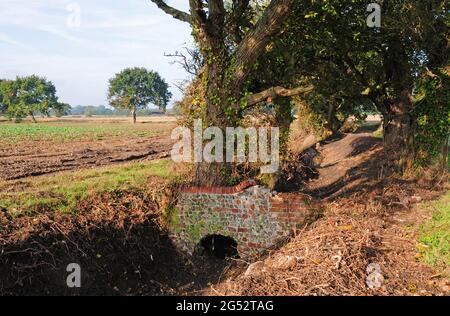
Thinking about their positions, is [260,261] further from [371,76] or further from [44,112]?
[44,112]

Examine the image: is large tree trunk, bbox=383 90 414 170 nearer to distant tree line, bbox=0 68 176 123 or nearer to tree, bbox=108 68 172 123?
distant tree line, bbox=0 68 176 123

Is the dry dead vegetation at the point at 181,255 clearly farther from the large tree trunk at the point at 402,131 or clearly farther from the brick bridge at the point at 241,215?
the large tree trunk at the point at 402,131

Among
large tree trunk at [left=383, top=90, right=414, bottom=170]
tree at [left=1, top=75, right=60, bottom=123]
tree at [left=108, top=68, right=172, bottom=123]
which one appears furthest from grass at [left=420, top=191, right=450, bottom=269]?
tree at [left=108, top=68, right=172, bottom=123]

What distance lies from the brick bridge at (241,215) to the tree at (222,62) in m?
0.60

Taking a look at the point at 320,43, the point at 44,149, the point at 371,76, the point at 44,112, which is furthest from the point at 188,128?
the point at 44,112

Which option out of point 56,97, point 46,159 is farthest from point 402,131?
point 56,97

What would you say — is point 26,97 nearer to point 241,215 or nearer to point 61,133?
point 61,133

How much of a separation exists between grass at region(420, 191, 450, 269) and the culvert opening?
5019 mm

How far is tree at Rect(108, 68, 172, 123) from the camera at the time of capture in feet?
307

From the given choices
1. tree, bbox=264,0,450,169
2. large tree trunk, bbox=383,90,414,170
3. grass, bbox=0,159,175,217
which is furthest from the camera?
large tree trunk, bbox=383,90,414,170

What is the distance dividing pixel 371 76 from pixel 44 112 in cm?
7771

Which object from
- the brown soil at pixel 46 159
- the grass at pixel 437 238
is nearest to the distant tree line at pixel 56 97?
the brown soil at pixel 46 159

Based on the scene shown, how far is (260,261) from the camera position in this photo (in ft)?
32.1

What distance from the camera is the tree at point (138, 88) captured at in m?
93.6
